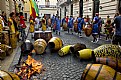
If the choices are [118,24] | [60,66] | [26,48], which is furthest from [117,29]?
[26,48]

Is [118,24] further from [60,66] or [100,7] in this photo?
[100,7]

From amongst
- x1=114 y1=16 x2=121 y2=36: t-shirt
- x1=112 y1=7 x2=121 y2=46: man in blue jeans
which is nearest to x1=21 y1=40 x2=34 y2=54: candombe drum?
x1=112 y1=7 x2=121 y2=46: man in blue jeans

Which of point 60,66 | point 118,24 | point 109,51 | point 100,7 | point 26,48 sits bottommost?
point 60,66

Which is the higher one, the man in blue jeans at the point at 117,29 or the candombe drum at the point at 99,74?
the man in blue jeans at the point at 117,29

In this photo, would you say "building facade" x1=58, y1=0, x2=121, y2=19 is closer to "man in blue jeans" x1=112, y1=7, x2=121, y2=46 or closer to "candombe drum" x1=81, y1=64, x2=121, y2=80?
"man in blue jeans" x1=112, y1=7, x2=121, y2=46

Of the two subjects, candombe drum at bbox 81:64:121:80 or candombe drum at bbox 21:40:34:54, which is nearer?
candombe drum at bbox 81:64:121:80

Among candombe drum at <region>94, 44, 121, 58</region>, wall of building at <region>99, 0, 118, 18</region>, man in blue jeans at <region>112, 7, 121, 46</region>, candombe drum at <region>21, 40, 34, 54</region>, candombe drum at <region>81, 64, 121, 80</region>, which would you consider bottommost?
candombe drum at <region>21, 40, 34, 54</region>

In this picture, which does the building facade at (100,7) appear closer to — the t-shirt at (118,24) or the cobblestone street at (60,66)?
the t-shirt at (118,24)

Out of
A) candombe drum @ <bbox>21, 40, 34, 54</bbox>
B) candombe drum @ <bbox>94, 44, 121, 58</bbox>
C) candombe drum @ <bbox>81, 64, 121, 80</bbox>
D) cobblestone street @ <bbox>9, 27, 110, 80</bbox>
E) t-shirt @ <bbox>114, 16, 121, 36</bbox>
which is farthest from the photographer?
candombe drum @ <bbox>21, 40, 34, 54</bbox>

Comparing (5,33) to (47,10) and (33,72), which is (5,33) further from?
(47,10)

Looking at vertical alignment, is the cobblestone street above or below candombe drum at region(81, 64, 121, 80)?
below

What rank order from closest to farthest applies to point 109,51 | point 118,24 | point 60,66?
1. point 109,51
2. point 60,66
3. point 118,24

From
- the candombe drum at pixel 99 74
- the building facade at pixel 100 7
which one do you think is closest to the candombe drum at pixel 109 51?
the candombe drum at pixel 99 74

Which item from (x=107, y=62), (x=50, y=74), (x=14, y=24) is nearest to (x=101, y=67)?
(x=107, y=62)
